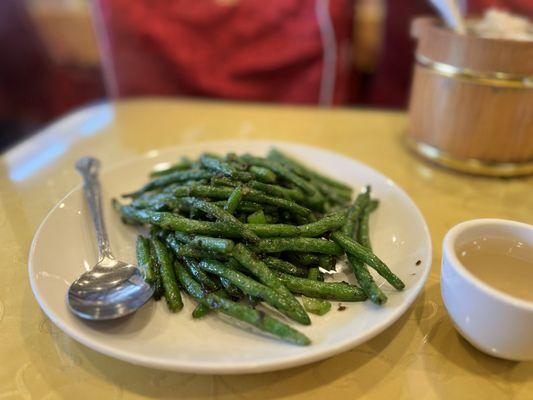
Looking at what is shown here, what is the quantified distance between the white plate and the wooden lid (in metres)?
0.55

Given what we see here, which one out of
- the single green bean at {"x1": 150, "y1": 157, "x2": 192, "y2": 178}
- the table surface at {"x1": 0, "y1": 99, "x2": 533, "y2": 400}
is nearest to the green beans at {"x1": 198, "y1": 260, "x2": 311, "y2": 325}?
the table surface at {"x1": 0, "y1": 99, "x2": 533, "y2": 400}

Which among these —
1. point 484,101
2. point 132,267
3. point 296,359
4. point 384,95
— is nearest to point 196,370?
point 296,359

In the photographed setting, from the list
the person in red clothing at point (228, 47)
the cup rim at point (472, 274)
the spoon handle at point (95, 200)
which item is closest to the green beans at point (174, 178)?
the spoon handle at point (95, 200)

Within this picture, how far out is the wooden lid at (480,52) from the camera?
4.65 feet

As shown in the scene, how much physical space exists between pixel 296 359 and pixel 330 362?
168 millimetres

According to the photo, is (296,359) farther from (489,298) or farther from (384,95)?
(384,95)

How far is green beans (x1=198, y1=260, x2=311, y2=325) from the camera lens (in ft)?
3.03

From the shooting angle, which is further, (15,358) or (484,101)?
(484,101)

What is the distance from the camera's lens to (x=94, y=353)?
36.1 inches

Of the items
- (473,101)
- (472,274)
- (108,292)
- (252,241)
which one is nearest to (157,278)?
(108,292)

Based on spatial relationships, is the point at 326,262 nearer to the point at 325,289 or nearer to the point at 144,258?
the point at 325,289

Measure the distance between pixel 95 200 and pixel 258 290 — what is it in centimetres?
64

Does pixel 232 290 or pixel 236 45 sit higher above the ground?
pixel 236 45

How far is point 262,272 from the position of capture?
99 centimetres
